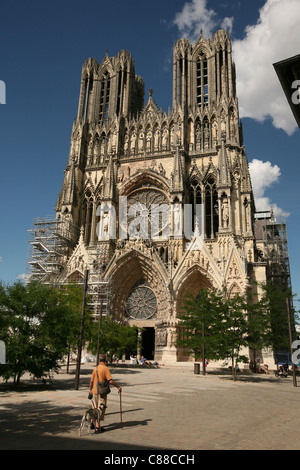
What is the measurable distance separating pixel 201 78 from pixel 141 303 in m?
25.7

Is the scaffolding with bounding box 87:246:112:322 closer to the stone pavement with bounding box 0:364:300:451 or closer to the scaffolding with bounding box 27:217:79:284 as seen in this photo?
the scaffolding with bounding box 27:217:79:284

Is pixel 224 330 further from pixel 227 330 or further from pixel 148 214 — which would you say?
pixel 148 214

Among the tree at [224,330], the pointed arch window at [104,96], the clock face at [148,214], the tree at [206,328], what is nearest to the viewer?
the tree at [224,330]

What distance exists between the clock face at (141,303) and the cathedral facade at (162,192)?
0.09 metres

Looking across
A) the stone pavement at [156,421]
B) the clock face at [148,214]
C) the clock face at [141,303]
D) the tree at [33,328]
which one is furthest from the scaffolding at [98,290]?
the stone pavement at [156,421]

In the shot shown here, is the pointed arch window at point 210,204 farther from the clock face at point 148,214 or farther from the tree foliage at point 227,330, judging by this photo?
the tree foliage at point 227,330

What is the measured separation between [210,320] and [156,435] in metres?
14.7

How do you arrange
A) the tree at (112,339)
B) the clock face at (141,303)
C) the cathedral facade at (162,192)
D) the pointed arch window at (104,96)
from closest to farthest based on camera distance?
the tree at (112,339) → the cathedral facade at (162,192) → the clock face at (141,303) → the pointed arch window at (104,96)

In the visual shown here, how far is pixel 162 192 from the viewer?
3688 centimetres

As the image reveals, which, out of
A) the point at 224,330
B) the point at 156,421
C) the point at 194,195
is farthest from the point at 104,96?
the point at 156,421

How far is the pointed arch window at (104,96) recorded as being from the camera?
43.1 metres

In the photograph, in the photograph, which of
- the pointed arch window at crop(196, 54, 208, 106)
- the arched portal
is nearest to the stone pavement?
the arched portal

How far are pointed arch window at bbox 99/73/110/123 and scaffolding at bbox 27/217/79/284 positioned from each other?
46.6 feet

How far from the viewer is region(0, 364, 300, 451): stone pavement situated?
6270 millimetres
